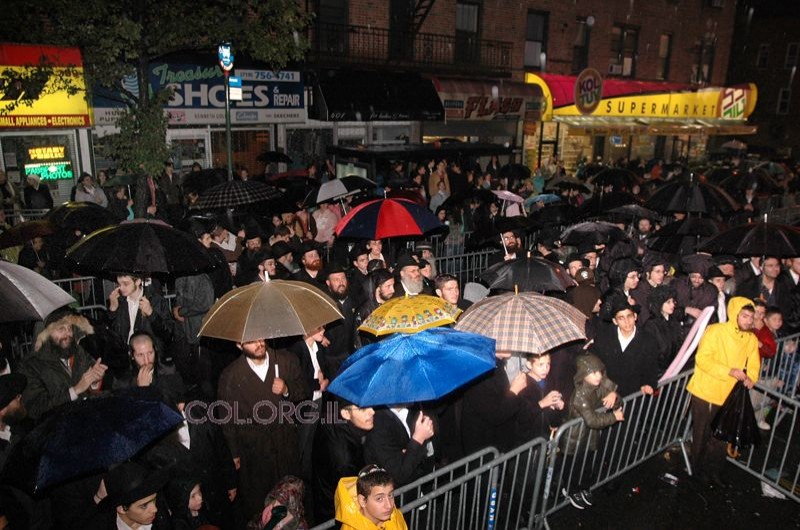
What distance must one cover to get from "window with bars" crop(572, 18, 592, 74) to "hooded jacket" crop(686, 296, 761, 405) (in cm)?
2235

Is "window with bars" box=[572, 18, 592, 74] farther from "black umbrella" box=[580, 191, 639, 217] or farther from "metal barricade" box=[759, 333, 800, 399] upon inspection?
"metal barricade" box=[759, 333, 800, 399]

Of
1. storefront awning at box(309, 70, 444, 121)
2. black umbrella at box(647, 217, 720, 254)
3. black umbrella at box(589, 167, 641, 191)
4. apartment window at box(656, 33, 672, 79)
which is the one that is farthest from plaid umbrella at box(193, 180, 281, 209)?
apartment window at box(656, 33, 672, 79)

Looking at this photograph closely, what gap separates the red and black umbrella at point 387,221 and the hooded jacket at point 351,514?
14.8 ft

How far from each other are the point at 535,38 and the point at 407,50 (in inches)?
287

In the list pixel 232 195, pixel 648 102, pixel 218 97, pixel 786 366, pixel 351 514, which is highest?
pixel 648 102

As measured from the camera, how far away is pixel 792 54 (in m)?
39.8

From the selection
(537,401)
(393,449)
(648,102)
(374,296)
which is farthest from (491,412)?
(648,102)

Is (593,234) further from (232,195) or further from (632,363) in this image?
(232,195)

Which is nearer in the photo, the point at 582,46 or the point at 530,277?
the point at 530,277

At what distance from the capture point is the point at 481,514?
507 centimetres

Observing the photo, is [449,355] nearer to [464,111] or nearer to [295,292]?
[295,292]

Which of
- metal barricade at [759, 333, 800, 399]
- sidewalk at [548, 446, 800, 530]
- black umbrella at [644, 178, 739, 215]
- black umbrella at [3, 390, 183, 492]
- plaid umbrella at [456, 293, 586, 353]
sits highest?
black umbrella at [644, 178, 739, 215]

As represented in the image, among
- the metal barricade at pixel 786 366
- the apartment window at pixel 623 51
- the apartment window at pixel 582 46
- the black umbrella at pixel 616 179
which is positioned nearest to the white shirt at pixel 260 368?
the metal barricade at pixel 786 366

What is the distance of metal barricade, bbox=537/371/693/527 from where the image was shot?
535 cm
